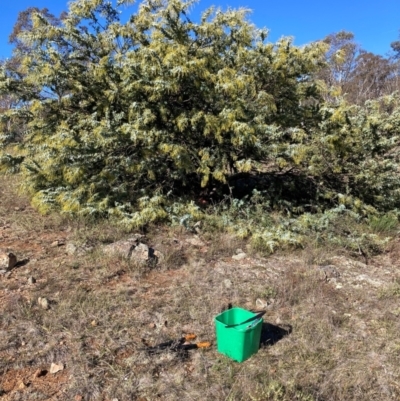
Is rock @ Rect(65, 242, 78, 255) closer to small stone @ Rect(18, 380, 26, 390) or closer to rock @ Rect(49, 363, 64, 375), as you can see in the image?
rock @ Rect(49, 363, 64, 375)

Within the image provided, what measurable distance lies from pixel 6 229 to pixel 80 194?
0.95 meters

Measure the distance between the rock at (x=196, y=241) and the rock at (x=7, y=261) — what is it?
1.76 metres

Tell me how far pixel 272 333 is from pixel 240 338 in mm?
485

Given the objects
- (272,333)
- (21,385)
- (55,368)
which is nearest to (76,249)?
(55,368)

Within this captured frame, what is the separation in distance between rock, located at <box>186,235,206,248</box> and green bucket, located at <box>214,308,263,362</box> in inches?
72.6

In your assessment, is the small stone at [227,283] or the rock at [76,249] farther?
the rock at [76,249]

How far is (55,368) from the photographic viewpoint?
7.93ft

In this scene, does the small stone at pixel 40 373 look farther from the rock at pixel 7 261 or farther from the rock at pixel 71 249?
the rock at pixel 71 249

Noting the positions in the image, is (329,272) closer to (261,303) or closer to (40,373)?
(261,303)

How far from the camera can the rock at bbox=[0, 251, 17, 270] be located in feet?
12.0

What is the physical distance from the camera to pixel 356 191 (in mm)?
5824

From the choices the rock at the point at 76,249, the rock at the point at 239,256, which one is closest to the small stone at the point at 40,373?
the rock at the point at 76,249

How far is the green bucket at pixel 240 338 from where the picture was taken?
2.47m

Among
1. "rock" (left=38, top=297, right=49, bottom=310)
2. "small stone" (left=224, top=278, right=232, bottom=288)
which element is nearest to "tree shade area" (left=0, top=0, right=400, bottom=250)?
"small stone" (left=224, top=278, right=232, bottom=288)
